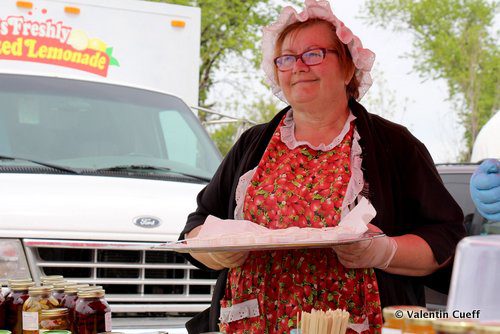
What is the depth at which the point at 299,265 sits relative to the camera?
9.48ft

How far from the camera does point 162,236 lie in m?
4.27

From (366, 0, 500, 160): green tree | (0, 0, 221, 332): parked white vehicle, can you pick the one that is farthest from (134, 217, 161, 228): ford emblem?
(366, 0, 500, 160): green tree

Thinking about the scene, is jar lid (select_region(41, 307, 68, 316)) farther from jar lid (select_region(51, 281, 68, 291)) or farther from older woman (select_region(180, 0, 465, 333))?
older woman (select_region(180, 0, 465, 333))

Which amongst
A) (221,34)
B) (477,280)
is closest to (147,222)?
(477,280)

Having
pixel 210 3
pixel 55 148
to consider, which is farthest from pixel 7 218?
pixel 210 3

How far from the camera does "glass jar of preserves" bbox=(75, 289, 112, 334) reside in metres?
2.54

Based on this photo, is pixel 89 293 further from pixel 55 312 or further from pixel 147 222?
pixel 147 222

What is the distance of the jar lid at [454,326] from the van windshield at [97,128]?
143 inches

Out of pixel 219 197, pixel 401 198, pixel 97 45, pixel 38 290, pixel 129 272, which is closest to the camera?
pixel 38 290

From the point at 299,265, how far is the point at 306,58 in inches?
33.1

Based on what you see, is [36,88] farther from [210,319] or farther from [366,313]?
[366,313]

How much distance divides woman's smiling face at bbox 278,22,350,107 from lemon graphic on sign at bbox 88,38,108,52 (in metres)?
2.83

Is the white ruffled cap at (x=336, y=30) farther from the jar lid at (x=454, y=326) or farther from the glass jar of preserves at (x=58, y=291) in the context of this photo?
the jar lid at (x=454, y=326)

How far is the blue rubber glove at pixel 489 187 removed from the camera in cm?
281
